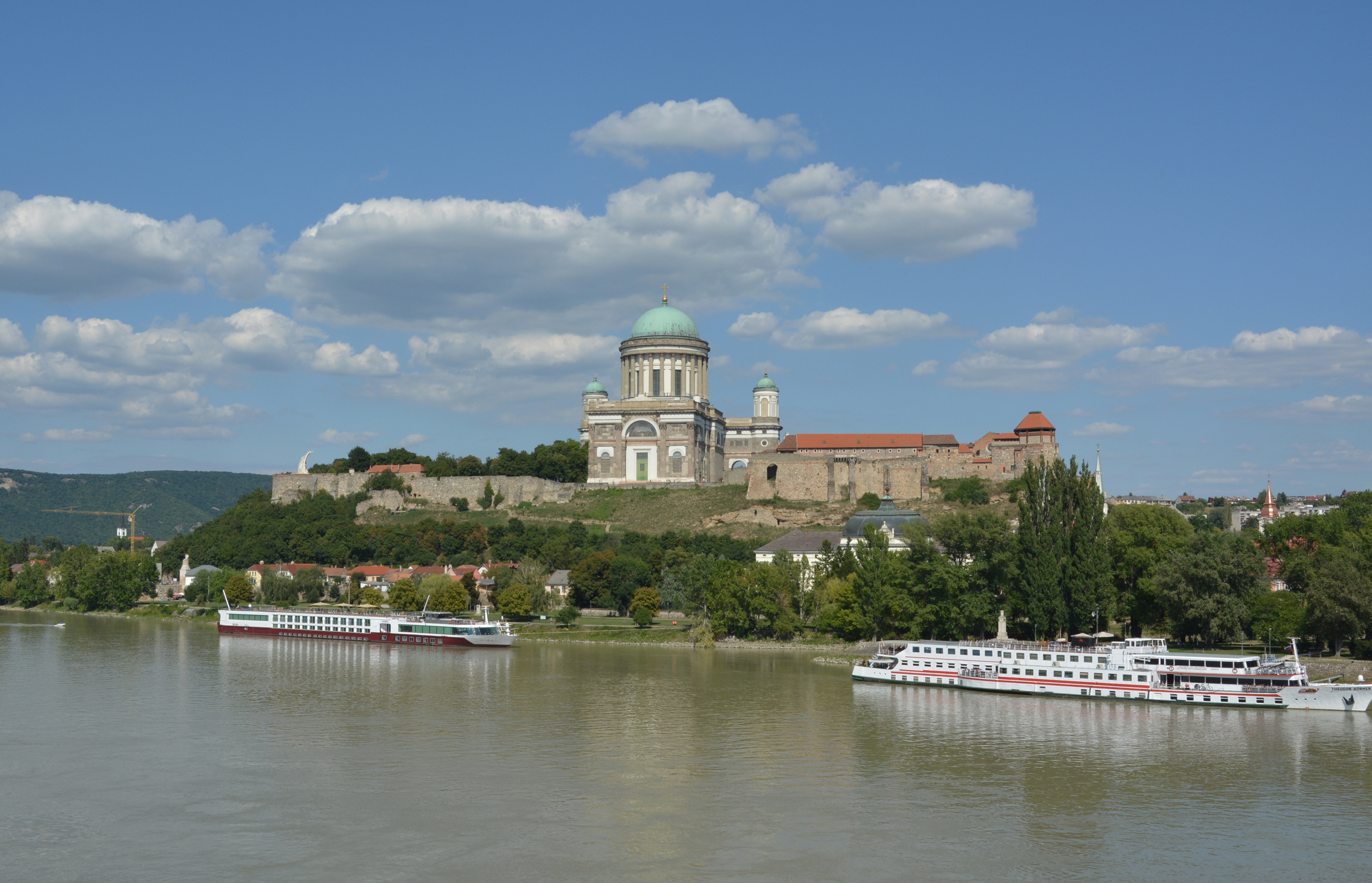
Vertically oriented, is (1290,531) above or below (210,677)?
above

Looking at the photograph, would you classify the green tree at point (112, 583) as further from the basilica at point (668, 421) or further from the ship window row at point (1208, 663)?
the ship window row at point (1208, 663)

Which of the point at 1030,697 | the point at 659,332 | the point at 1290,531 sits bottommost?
the point at 1030,697

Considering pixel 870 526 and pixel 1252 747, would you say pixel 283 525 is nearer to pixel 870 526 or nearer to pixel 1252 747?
pixel 870 526

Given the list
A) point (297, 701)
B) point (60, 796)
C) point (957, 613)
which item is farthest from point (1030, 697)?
point (60, 796)

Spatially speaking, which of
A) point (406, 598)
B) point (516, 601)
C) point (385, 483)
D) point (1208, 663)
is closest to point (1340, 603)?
point (1208, 663)

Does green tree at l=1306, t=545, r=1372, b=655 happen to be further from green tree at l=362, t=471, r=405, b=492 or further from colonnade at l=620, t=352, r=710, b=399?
green tree at l=362, t=471, r=405, b=492

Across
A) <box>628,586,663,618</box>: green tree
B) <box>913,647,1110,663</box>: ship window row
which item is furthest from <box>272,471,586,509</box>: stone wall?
<box>913,647,1110,663</box>: ship window row

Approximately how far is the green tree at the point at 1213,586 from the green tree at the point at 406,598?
4299 centimetres

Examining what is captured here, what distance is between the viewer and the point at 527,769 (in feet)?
85.4

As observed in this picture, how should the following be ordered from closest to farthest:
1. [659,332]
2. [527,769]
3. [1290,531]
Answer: [527,769] < [1290,531] < [659,332]

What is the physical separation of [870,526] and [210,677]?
98.2 feet

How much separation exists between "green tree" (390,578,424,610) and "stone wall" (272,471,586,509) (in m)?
26.5

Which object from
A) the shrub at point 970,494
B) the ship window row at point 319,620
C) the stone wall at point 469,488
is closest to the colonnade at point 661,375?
the stone wall at point 469,488

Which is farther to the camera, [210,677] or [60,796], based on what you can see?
[210,677]
